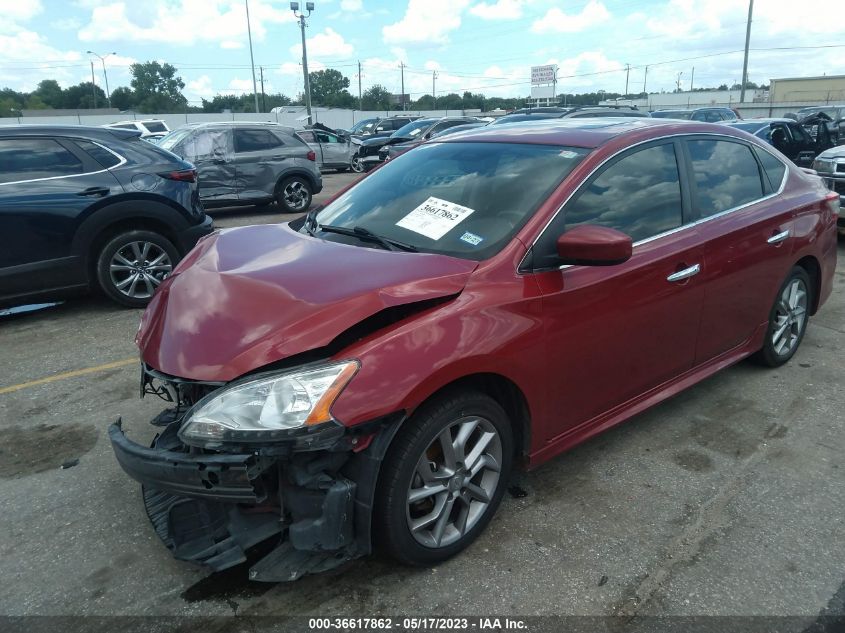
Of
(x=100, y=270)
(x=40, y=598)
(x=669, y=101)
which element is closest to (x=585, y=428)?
(x=40, y=598)

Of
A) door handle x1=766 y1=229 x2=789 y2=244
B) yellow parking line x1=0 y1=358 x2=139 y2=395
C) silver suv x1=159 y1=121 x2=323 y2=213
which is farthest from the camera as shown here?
silver suv x1=159 y1=121 x2=323 y2=213

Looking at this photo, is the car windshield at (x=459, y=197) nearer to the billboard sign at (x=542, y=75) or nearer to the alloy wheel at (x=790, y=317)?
the alloy wheel at (x=790, y=317)

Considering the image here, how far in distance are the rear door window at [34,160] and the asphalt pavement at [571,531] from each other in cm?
231

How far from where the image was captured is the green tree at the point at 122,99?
89.8 m

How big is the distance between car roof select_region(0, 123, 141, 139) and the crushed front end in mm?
4469

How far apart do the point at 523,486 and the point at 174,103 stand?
10183 centimetres

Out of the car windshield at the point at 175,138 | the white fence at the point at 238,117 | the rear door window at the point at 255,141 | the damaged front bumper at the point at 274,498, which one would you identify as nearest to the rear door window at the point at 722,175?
the damaged front bumper at the point at 274,498

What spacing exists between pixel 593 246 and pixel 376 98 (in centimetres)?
10707

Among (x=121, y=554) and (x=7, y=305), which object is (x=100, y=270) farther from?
(x=121, y=554)

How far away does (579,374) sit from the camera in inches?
116

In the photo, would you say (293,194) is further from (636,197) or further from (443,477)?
(443,477)

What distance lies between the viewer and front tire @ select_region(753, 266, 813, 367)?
14.2 feet

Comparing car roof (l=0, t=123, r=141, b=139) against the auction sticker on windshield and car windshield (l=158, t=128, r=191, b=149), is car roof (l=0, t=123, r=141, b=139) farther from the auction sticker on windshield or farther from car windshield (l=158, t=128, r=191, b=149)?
car windshield (l=158, t=128, r=191, b=149)

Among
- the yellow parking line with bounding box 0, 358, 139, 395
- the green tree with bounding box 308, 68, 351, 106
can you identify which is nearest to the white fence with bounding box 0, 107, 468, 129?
the yellow parking line with bounding box 0, 358, 139, 395
